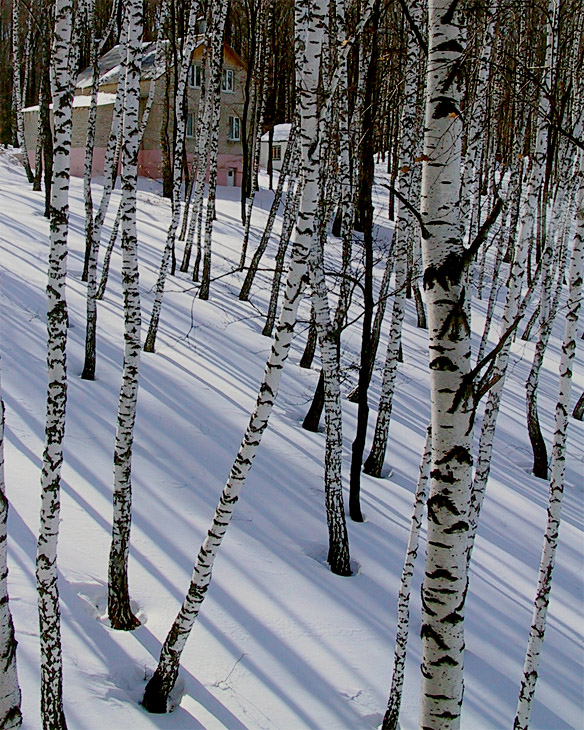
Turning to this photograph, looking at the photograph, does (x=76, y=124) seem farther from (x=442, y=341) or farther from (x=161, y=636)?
(x=442, y=341)

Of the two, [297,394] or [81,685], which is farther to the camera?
[297,394]

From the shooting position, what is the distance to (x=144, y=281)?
48.7 feet

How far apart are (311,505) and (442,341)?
20.2 ft

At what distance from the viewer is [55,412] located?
4.26 metres

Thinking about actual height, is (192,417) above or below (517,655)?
above

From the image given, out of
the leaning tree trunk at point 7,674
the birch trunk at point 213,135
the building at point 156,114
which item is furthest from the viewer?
the building at point 156,114

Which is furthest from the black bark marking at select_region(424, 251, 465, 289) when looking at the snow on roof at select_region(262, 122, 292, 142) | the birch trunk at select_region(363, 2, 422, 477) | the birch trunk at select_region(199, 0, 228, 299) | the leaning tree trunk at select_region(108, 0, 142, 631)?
the snow on roof at select_region(262, 122, 292, 142)

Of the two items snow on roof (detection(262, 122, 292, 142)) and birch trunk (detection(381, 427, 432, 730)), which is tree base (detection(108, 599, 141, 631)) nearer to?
birch trunk (detection(381, 427, 432, 730))

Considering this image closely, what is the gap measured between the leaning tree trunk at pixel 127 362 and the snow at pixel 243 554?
38 cm

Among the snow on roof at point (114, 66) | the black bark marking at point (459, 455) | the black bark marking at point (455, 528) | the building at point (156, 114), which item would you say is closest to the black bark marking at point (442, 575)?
the black bark marking at point (455, 528)

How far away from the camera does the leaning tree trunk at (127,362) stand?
17.5 ft

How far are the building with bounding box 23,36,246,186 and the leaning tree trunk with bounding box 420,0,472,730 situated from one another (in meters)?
28.5

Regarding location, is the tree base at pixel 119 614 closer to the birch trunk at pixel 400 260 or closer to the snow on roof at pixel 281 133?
the birch trunk at pixel 400 260

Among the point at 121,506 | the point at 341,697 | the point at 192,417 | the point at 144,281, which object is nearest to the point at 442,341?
the point at 121,506
